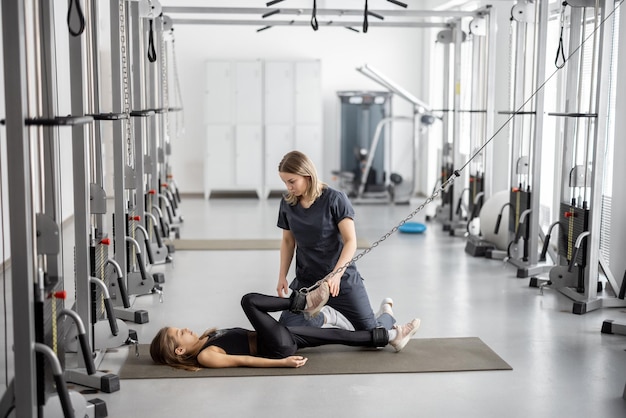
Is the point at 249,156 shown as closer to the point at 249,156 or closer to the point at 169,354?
the point at 249,156

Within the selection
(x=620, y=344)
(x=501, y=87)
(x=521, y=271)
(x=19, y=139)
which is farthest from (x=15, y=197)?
(x=501, y=87)

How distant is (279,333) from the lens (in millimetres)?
4395

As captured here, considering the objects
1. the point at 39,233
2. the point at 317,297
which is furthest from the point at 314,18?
the point at 39,233

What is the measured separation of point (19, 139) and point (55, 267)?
0.65 m

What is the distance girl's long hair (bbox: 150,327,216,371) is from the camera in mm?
4328

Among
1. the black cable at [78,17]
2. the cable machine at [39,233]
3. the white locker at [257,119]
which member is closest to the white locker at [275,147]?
the white locker at [257,119]

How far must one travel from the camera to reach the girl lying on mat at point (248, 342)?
433 centimetres

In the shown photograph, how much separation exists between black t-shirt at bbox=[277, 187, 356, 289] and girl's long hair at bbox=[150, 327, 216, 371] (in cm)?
71

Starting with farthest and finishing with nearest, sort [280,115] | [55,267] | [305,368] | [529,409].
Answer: [280,115] < [305,368] < [529,409] < [55,267]

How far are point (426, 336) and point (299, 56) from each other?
312 inches

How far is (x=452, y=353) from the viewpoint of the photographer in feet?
15.3

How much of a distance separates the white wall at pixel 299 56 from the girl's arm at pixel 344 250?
7.52 metres

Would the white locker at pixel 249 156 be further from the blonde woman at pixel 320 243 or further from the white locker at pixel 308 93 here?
the blonde woman at pixel 320 243

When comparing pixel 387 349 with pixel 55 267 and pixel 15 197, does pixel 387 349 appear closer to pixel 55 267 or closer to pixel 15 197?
pixel 55 267
